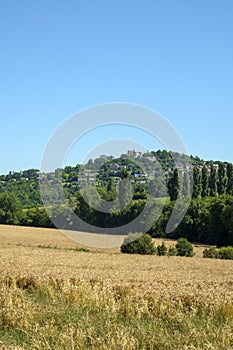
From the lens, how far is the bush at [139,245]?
50.7 m

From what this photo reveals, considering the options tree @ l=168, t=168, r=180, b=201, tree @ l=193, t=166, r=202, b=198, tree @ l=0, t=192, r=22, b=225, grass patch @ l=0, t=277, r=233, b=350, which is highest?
tree @ l=193, t=166, r=202, b=198

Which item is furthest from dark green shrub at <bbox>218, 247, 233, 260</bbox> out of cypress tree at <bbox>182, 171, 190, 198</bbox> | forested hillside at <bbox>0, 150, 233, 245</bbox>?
cypress tree at <bbox>182, 171, 190, 198</bbox>

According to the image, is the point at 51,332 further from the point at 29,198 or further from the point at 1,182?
the point at 1,182

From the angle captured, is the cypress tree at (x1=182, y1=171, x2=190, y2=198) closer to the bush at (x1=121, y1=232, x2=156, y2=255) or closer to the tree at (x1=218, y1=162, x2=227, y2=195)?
the tree at (x1=218, y1=162, x2=227, y2=195)

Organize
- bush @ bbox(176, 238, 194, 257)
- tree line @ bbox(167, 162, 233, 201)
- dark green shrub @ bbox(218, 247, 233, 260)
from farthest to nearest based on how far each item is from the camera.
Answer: tree line @ bbox(167, 162, 233, 201) < bush @ bbox(176, 238, 194, 257) < dark green shrub @ bbox(218, 247, 233, 260)

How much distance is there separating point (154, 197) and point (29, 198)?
64.5 m

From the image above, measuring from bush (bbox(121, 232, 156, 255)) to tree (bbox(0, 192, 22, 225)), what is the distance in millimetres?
56845

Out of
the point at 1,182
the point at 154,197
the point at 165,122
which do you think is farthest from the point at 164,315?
the point at 1,182

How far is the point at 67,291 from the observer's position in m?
13.7

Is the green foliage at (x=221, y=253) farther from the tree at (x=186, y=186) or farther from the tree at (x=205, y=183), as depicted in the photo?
the tree at (x=205, y=183)

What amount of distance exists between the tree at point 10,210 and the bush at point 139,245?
56845mm

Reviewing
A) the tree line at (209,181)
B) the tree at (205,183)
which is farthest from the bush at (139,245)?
the tree at (205,183)

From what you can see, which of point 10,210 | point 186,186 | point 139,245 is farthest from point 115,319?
point 10,210

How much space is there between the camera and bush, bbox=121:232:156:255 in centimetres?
5072
